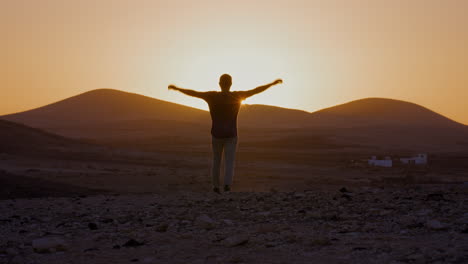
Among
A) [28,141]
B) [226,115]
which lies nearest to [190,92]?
[226,115]

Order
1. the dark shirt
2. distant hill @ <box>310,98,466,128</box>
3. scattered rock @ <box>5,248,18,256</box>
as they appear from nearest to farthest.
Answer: scattered rock @ <box>5,248,18,256</box> → the dark shirt → distant hill @ <box>310,98,466,128</box>

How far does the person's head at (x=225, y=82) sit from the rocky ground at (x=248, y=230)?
212cm

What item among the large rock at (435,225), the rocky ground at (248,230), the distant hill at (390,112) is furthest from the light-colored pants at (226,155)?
the distant hill at (390,112)

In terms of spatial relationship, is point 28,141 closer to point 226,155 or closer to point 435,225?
point 226,155

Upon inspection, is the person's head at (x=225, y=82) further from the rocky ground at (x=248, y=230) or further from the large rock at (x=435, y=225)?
the large rock at (x=435, y=225)

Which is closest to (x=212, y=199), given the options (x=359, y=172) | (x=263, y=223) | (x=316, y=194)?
(x=316, y=194)

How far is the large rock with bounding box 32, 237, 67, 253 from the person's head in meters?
5.30

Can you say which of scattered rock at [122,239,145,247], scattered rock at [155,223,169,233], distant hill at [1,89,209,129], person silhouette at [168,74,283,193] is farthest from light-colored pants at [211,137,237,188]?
distant hill at [1,89,209,129]

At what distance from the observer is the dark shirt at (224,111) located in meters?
11.2

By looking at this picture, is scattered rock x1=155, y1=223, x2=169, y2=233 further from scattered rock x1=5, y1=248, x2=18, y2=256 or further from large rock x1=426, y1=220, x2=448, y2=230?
large rock x1=426, y1=220, x2=448, y2=230

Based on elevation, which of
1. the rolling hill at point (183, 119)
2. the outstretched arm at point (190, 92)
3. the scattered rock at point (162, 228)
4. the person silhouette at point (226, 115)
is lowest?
the scattered rock at point (162, 228)

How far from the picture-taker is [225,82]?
37.2 feet

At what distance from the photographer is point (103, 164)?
2688 centimetres

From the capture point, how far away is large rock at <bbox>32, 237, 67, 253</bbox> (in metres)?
6.34
